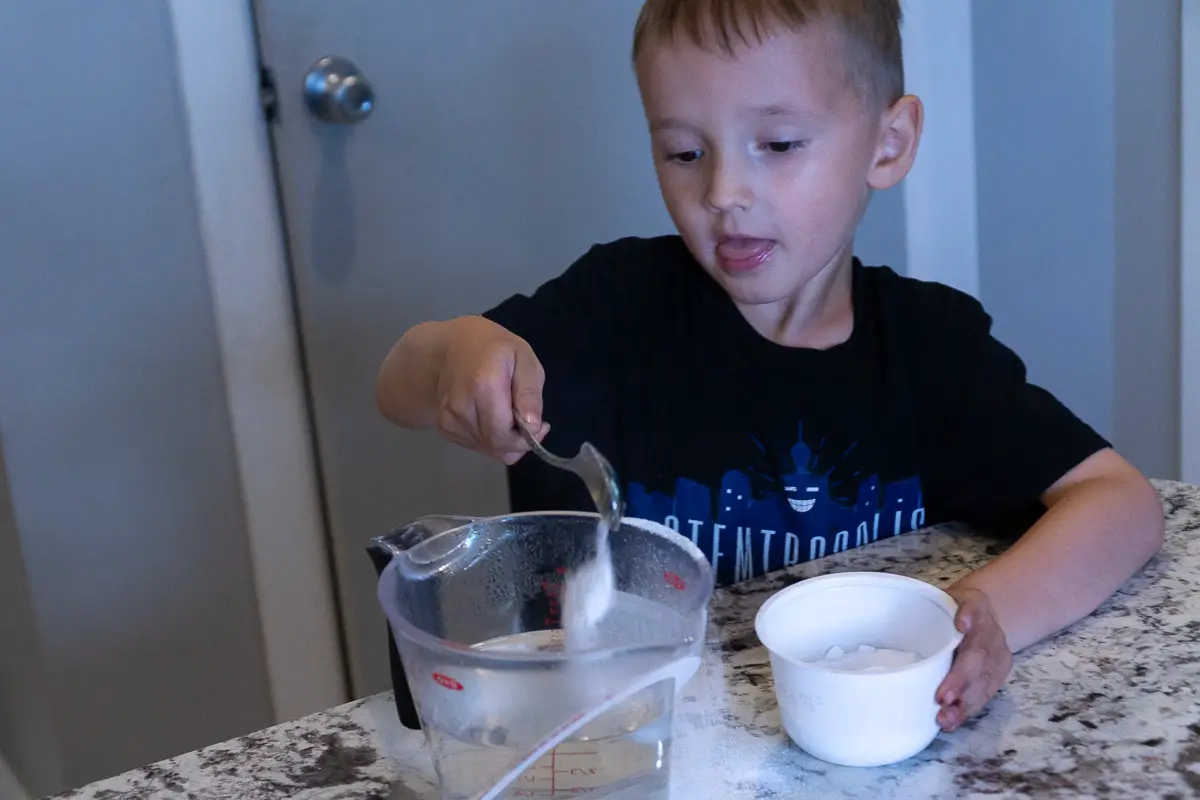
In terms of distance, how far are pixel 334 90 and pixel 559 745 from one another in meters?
1.01

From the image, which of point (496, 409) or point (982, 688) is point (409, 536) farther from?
point (982, 688)

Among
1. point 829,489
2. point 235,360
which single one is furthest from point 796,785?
point 235,360

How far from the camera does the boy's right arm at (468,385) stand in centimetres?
69

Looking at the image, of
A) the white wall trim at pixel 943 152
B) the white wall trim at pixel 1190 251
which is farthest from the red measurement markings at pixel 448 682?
the white wall trim at pixel 943 152

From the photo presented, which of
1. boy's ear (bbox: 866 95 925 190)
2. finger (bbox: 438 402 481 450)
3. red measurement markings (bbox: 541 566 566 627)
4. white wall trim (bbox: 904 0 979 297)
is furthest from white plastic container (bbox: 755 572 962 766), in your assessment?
white wall trim (bbox: 904 0 979 297)

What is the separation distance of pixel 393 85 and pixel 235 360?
1.25 feet

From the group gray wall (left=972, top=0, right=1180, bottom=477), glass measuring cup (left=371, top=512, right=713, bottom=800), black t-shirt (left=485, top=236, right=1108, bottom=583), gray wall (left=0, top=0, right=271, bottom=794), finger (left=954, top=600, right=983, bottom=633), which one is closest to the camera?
glass measuring cup (left=371, top=512, right=713, bottom=800)

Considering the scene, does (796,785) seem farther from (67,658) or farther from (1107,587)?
(67,658)

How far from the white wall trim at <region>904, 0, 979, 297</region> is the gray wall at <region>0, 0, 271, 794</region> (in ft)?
3.60

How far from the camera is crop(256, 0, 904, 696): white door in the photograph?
1365mm

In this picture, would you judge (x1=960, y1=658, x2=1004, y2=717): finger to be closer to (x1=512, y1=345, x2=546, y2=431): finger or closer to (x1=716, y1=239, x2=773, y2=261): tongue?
(x1=512, y1=345, x2=546, y2=431): finger

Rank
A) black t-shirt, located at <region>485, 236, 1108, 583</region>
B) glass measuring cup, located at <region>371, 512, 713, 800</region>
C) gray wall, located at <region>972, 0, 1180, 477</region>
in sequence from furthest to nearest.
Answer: gray wall, located at <region>972, 0, 1180, 477</region> < black t-shirt, located at <region>485, 236, 1108, 583</region> < glass measuring cup, located at <region>371, 512, 713, 800</region>

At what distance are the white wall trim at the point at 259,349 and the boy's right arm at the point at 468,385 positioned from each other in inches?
20.7

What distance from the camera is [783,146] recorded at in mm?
864
